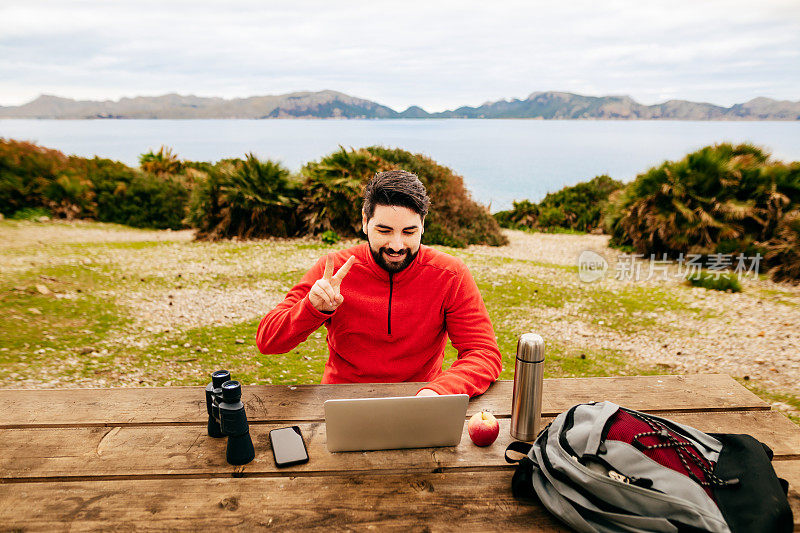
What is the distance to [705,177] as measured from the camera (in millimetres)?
9164

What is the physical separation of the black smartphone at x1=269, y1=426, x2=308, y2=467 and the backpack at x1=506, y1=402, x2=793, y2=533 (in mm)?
743

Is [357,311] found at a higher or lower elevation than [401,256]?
lower

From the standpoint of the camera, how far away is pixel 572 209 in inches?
565

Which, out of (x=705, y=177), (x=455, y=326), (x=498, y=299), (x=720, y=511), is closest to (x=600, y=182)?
(x=705, y=177)

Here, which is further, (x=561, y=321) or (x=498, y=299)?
(x=498, y=299)

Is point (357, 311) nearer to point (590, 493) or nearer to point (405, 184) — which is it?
point (405, 184)

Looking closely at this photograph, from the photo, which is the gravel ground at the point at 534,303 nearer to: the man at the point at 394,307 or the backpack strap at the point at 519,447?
the man at the point at 394,307

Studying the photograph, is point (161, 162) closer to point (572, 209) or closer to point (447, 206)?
point (447, 206)

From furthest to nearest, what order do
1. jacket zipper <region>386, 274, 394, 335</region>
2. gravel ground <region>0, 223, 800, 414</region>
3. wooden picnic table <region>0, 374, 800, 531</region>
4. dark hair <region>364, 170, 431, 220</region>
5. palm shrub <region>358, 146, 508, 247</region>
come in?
palm shrub <region>358, 146, 508, 247</region>, gravel ground <region>0, 223, 800, 414</region>, jacket zipper <region>386, 274, 394, 335</region>, dark hair <region>364, 170, 431, 220</region>, wooden picnic table <region>0, 374, 800, 531</region>

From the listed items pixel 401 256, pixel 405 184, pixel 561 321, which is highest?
pixel 405 184

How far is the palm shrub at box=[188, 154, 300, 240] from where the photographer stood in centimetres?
1055

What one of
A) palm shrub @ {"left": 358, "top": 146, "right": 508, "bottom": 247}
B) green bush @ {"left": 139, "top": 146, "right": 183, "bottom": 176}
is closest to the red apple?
palm shrub @ {"left": 358, "top": 146, "right": 508, "bottom": 247}

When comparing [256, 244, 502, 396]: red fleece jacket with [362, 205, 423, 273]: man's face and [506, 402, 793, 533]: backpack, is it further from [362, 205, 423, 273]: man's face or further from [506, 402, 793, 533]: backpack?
[506, 402, 793, 533]: backpack

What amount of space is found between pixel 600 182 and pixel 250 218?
1010 cm
